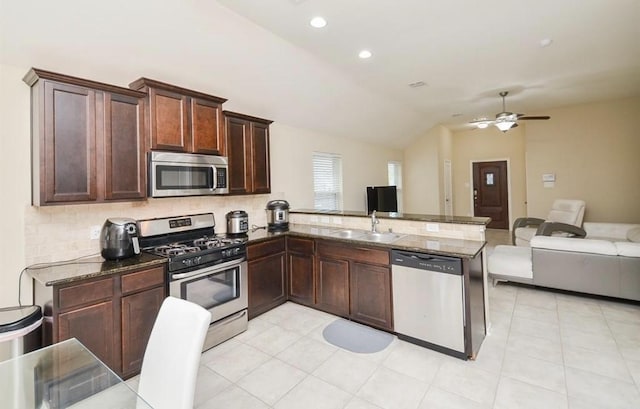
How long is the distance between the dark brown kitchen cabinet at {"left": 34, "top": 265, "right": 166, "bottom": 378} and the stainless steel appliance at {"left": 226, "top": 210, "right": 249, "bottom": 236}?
45.2 inches

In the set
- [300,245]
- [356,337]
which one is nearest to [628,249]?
[356,337]

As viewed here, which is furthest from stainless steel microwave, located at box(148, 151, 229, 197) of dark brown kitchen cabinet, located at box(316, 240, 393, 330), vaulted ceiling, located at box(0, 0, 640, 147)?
dark brown kitchen cabinet, located at box(316, 240, 393, 330)

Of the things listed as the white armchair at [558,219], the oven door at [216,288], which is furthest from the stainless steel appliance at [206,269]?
the white armchair at [558,219]

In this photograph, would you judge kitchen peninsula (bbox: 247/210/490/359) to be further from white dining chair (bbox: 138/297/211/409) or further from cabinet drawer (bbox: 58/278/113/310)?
white dining chair (bbox: 138/297/211/409)

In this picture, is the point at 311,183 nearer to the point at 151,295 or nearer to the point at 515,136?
the point at 151,295

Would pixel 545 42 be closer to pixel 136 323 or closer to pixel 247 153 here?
pixel 247 153

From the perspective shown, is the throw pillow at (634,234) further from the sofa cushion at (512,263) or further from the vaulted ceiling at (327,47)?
the vaulted ceiling at (327,47)

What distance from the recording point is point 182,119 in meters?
2.83

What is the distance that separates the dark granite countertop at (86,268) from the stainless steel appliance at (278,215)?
167cm

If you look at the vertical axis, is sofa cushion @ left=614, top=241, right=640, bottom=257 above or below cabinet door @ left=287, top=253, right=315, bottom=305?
above

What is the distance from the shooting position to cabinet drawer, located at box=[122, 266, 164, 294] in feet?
7.35

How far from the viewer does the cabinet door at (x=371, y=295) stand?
2877 mm

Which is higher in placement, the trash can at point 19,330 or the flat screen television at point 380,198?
the flat screen television at point 380,198

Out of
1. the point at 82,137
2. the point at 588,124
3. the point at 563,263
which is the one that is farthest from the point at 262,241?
the point at 588,124
